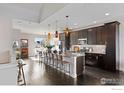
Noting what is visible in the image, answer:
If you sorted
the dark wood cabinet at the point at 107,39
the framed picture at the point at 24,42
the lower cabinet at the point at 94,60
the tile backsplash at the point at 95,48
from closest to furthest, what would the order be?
the dark wood cabinet at the point at 107,39 < the lower cabinet at the point at 94,60 < the tile backsplash at the point at 95,48 < the framed picture at the point at 24,42

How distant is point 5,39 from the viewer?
2898mm

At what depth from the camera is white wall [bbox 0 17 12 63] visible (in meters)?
2.82

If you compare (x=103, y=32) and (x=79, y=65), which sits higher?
(x=103, y=32)

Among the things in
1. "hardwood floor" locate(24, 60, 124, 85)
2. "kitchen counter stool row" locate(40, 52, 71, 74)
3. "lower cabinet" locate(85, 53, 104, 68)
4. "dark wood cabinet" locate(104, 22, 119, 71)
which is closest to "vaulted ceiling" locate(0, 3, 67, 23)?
"kitchen counter stool row" locate(40, 52, 71, 74)

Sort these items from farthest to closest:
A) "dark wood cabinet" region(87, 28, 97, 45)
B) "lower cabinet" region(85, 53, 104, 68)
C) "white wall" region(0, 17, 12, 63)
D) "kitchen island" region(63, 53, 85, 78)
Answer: "dark wood cabinet" region(87, 28, 97, 45) < "lower cabinet" region(85, 53, 104, 68) < "kitchen island" region(63, 53, 85, 78) < "white wall" region(0, 17, 12, 63)

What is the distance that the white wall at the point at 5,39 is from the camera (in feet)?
9.26

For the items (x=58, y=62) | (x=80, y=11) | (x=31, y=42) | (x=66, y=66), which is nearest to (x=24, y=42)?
(x=31, y=42)

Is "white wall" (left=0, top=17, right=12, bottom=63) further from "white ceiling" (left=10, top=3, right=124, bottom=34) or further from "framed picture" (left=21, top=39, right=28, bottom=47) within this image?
"framed picture" (left=21, top=39, right=28, bottom=47)

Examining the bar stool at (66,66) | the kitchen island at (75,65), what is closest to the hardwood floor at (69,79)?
the kitchen island at (75,65)

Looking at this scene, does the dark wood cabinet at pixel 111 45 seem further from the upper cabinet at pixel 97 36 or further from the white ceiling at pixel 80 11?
the white ceiling at pixel 80 11

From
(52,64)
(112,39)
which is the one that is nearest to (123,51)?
(112,39)
